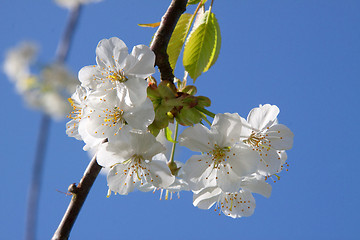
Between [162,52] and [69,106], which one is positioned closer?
[162,52]

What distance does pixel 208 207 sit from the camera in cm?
128

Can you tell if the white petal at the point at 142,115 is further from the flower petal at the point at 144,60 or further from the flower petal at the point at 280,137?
the flower petal at the point at 280,137

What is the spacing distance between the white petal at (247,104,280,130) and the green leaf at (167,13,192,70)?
1.08ft

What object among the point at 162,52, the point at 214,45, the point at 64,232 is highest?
the point at 214,45

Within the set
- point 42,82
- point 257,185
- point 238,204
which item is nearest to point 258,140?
point 257,185

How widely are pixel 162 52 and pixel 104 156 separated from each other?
0.36 m

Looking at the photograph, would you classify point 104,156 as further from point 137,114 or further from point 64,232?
point 64,232

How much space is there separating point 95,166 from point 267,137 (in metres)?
0.52

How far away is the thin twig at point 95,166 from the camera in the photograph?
1.15 meters

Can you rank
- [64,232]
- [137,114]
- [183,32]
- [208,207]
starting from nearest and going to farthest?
1. [137,114]
2. [64,232]
3. [208,207]
4. [183,32]

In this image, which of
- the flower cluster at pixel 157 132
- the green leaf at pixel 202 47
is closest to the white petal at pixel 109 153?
the flower cluster at pixel 157 132

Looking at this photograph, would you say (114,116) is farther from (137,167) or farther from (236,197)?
(236,197)

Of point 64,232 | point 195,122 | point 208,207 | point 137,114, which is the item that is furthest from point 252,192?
point 64,232

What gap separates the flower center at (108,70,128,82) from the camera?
1.12 metres
